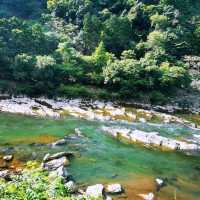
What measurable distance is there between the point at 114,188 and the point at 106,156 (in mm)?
6141

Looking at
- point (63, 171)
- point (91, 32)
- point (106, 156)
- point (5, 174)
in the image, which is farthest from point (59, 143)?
point (91, 32)

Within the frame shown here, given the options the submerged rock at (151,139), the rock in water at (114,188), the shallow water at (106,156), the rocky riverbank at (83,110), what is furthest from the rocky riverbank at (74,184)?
the rocky riverbank at (83,110)

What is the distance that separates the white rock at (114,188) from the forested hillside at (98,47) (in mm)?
25174

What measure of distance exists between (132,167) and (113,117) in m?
14.3

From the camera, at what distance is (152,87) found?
50.9 m

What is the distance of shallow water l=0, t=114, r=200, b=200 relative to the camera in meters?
23.1

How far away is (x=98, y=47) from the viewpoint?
2178 inches

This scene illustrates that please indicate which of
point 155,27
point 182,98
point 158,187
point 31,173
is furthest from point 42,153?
point 155,27

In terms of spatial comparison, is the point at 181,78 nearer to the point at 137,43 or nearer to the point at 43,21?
the point at 137,43

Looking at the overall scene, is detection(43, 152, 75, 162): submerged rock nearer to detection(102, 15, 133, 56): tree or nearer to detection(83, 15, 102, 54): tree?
detection(83, 15, 102, 54): tree

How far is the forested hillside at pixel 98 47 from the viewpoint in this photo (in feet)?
154

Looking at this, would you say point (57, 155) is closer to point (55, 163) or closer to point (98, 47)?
point (55, 163)

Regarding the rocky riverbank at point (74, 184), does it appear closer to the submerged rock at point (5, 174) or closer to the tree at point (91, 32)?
the submerged rock at point (5, 174)

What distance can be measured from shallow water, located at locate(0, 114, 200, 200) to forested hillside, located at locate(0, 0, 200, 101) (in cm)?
1127
